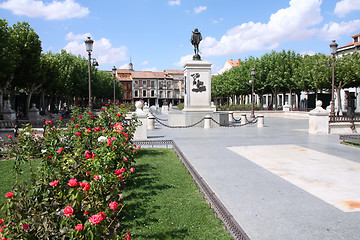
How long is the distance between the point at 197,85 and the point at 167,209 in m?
16.0

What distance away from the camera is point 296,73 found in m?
40.1

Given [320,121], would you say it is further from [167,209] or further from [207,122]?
[167,209]

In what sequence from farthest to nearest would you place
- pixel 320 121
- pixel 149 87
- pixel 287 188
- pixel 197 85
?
pixel 149 87 → pixel 197 85 → pixel 320 121 → pixel 287 188

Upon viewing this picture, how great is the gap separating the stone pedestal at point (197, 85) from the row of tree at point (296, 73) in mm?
18374

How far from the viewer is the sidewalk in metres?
4.16

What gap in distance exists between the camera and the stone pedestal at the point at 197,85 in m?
20.2

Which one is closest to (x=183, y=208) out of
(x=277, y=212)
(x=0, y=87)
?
(x=277, y=212)

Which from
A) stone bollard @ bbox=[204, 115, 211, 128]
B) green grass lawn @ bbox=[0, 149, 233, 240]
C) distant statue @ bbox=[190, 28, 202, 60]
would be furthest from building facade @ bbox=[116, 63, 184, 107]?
green grass lawn @ bbox=[0, 149, 233, 240]

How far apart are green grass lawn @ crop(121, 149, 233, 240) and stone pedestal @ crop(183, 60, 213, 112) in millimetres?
13075

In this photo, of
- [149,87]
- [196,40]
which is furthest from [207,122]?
A: [149,87]

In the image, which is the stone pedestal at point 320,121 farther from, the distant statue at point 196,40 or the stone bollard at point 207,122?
the distant statue at point 196,40

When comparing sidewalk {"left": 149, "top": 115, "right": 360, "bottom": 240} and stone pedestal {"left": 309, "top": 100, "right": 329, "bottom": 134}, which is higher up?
stone pedestal {"left": 309, "top": 100, "right": 329, "bottom": 134}

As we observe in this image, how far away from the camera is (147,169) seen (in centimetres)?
774

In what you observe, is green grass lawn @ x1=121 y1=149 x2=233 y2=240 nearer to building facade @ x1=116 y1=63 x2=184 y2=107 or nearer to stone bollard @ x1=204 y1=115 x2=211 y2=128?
stone bollard @ x1=204 y1=115 x2=211 y2=128
